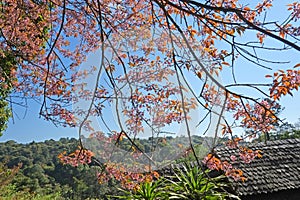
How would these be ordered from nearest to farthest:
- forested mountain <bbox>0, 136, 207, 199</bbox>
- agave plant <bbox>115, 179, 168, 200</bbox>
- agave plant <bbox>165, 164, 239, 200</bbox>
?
agave plant <bbox>165, 164, 239, 200</bbox>, agave plant <bbox>115, 179, 168, 200</bbox>, forested mountain <bbox>0, 136, 207, 199</bbox>

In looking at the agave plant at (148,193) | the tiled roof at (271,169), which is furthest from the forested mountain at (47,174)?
the agave plant at (148,193)

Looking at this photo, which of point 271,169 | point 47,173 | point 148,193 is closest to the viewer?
point 148,193

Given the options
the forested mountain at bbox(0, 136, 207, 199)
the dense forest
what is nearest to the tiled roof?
the dense forest

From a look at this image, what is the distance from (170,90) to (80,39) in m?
0.86

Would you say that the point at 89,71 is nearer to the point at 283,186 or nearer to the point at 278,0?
the point at 278,0

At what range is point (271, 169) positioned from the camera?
613cm

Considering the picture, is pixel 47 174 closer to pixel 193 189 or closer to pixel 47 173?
pixel 47 173

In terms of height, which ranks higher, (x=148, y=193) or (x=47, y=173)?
(x=47, y=173)

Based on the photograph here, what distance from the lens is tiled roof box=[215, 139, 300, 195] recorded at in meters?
5.60

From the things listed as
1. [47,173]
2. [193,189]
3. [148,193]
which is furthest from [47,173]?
[193,189]

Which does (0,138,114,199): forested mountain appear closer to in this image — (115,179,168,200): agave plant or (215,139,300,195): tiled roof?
(215,139,300,195): tiled roof

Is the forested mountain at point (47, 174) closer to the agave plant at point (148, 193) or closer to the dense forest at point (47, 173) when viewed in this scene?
the dense forest at point (47, 173)

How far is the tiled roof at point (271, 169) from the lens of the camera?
560 centimetres

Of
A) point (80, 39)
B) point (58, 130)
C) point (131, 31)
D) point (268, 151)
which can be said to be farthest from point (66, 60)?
point (268, 151)
